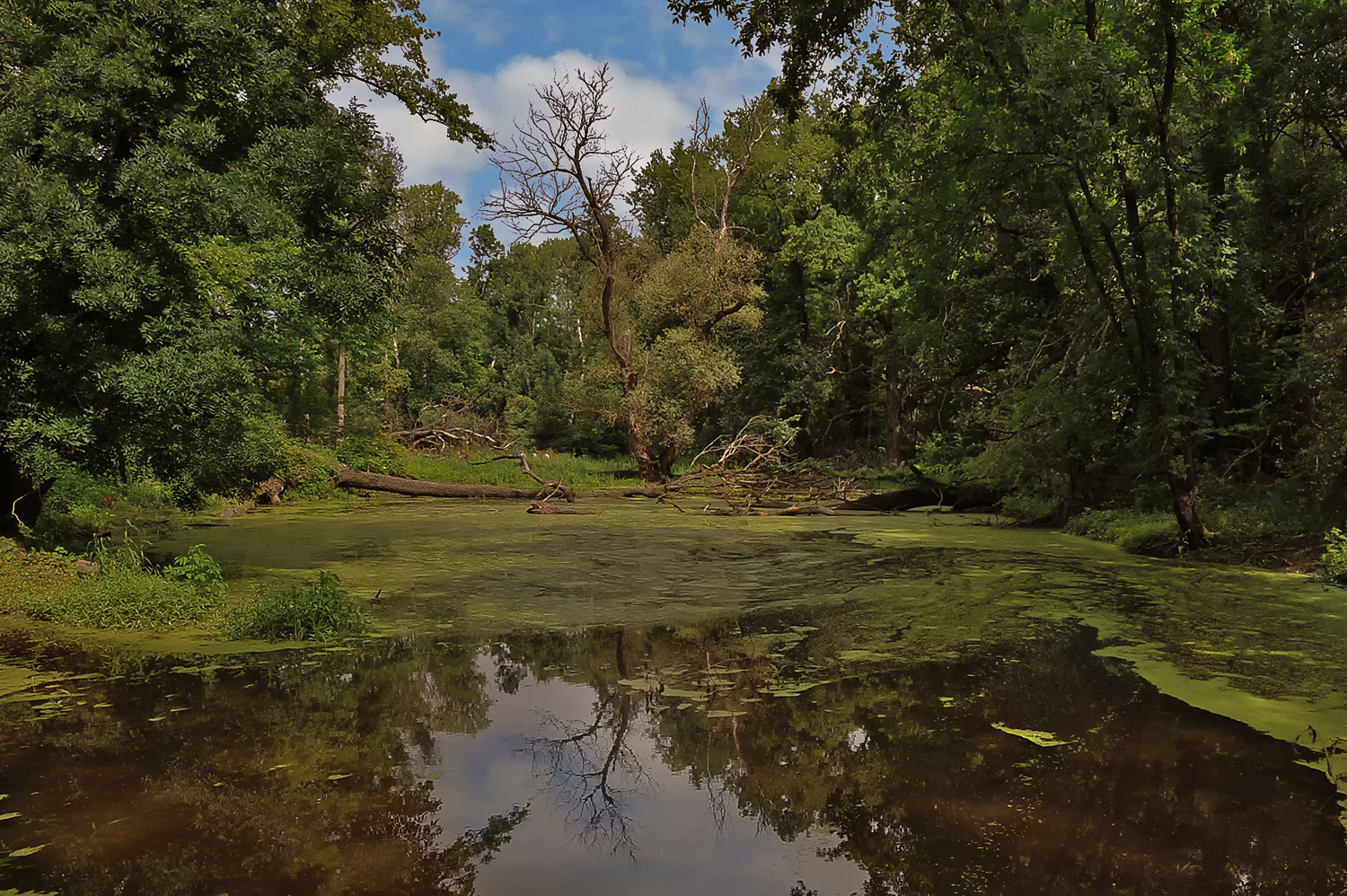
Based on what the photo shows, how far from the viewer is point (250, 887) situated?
2.90m

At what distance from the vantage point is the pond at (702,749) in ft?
10.2

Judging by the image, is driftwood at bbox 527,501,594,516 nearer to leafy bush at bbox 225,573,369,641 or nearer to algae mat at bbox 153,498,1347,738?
algae mat at bbox 153,498,1347,738

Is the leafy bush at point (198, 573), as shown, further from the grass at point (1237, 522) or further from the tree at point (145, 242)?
the grass at point (1237, 522)

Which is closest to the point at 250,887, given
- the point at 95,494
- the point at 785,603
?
the point at 785,603

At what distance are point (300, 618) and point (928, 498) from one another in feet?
50.5

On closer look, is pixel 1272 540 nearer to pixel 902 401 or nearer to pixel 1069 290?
pixel 1069 290

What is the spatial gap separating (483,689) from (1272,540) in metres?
9.68

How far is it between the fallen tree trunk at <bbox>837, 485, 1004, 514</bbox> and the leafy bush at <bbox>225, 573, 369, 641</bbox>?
13230mm

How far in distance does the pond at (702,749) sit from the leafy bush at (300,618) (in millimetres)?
254

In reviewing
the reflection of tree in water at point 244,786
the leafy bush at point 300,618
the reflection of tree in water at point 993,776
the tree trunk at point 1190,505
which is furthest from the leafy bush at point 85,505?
the tree trunk at point 1190,505

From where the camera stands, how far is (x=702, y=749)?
14.0ft

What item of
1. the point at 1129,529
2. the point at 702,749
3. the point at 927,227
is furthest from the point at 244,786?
the point at 1129,529

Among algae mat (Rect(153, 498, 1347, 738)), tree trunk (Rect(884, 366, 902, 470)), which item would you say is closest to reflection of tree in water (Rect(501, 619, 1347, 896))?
algae mat (Rect(153, 498, 1347, 738))

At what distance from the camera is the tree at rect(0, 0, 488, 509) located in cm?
696
